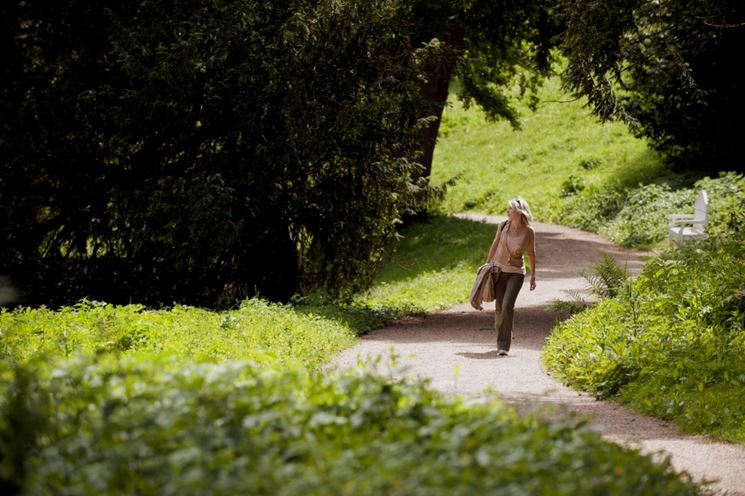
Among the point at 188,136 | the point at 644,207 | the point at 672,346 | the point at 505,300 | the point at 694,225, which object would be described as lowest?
the point at 672,346

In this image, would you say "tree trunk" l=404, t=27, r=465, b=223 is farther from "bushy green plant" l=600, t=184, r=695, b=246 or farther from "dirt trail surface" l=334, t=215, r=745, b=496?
"bushy green plant" l=600, t=184, r=695, b=246

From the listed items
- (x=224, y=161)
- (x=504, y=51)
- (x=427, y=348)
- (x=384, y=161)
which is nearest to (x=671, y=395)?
(x=427, y=348)

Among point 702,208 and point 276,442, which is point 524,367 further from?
point 702,208

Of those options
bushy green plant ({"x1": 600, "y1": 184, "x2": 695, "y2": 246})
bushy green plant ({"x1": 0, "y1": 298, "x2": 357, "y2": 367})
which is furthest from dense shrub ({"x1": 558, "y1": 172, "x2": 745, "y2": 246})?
bushy green plant ({"x1": 0, "y1": 298, "x2": 357, "y2": 367})

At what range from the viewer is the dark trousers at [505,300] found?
41.6 feet

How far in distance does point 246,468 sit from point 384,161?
42.5 ft

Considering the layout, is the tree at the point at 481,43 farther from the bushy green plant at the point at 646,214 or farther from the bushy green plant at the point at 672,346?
the bushy green plant at the point at 672,346

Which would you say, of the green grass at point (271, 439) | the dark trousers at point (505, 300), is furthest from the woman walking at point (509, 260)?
the green grass at point (271, 439)

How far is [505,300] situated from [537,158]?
1233 inches

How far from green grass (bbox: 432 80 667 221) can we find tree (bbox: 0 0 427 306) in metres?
19.5

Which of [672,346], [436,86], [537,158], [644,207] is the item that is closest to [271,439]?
[672,346]

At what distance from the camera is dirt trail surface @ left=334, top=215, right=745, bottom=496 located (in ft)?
25.5

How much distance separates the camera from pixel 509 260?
1271cm

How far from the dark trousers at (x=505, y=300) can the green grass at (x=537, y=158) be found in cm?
2265
